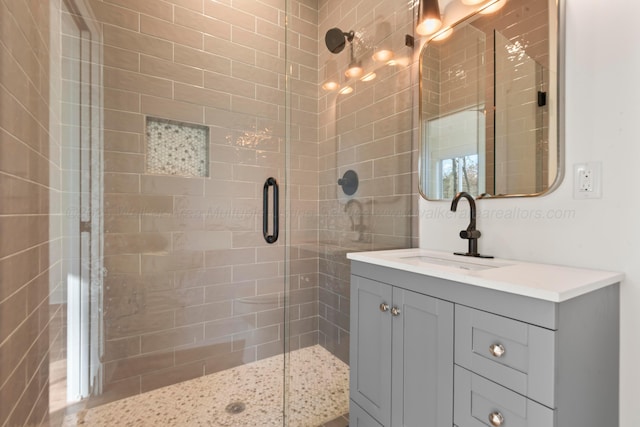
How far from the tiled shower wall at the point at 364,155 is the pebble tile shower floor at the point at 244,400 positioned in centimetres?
19

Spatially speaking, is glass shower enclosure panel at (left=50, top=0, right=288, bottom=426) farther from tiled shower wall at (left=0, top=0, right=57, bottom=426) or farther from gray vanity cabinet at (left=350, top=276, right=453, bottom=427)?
gray vanity cabinet at (left=350, top=276, right=453, bottom=427)

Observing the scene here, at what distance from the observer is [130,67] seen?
64.5 inches

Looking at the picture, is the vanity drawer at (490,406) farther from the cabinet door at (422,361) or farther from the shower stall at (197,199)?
the shower stall at (197,199)

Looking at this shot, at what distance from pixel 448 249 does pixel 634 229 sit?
2.20 feet

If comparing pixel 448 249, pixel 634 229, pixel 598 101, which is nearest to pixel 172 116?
pixel 448 249

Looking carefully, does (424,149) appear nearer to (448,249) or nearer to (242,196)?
(448,249)

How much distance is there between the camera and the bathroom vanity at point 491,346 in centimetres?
71

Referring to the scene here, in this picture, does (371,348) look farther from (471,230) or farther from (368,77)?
(368,77)

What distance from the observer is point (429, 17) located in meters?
1.52

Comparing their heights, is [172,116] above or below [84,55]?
below

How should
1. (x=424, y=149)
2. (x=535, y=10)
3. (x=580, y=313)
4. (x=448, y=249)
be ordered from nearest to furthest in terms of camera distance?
(x=580, y=313), (x=535, y=10), (x=448, y=249), (x=424, y=149)

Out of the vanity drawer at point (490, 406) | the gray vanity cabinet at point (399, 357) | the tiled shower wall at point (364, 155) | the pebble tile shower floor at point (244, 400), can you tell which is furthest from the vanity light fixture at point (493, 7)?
the pebble tile shower floor at point (244, 400)

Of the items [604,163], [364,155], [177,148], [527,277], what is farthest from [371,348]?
[177,148]

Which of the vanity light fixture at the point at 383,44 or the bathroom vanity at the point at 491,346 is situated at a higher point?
the vanity light fixture at the point at 383,44
